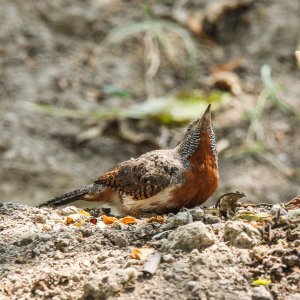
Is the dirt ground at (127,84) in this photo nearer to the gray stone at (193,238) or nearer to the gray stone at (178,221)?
the gray stone at (178,221)

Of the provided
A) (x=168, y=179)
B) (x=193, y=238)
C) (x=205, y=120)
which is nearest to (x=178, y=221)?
(x=193, y=238)

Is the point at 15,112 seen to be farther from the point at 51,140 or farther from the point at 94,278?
the point at 94,278

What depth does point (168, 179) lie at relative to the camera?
6.64 metres

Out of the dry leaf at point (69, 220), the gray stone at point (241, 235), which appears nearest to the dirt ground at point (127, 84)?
the dry leaf at point (69, 220)

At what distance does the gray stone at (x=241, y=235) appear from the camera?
4965 millimetres

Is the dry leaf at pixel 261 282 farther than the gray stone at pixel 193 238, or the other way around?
the gray stone at pixel 193 238

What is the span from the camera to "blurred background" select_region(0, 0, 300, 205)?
1072 centimetres

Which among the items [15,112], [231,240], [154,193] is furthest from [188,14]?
[231,240]

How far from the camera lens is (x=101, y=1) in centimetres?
1320

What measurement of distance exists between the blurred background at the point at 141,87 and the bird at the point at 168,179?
10.4 ft

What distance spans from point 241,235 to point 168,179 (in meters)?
1.73

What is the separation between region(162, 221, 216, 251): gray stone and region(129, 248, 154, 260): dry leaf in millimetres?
93

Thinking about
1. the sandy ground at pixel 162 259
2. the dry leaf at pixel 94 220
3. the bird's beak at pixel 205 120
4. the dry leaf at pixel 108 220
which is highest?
the bird's beak at pixel 205 120

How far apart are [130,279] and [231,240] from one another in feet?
2.30
